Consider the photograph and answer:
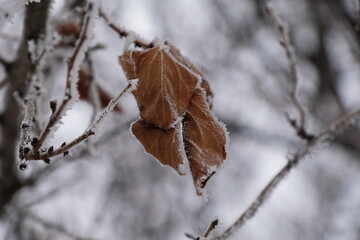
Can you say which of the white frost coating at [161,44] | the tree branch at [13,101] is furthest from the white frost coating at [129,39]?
the tree branch at [13,101]

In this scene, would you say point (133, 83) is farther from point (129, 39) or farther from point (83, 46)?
point (129, 39)

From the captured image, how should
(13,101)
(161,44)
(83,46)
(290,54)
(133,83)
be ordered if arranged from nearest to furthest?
(83,46), (133,83), (161,44), (290,54), (13,101)

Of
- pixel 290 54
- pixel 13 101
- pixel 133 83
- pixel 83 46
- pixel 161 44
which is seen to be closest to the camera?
pixel 83 46

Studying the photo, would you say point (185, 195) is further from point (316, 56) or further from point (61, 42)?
point (61, 42)

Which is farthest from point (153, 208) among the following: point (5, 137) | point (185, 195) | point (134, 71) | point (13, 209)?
point (134, 71)

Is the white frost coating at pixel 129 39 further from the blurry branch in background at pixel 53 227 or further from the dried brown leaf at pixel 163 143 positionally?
the blurry branch in background at pixel 53 227

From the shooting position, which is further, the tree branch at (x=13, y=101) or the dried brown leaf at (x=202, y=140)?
the tree branch at (x=13, y=101)

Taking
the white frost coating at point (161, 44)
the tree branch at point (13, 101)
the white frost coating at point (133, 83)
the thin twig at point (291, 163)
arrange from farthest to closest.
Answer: the tree branch at point (13, 101) < the thin twig at point (291, 163) < the white frost coating at point (161, 44) < the white frost coating at point (133, 83)

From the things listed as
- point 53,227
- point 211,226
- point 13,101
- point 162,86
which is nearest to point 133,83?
point 162,86

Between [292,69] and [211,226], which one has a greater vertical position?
[292,69]
